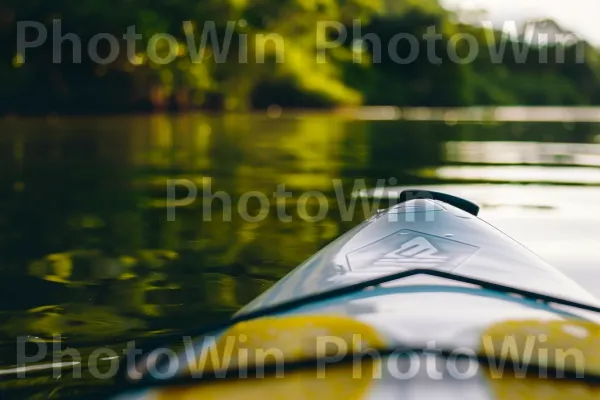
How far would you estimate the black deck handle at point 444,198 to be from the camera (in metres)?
3.48

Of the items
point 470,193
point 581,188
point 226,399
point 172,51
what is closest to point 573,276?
point 226,399

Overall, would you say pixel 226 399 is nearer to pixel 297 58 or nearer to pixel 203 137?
pixel 203 137

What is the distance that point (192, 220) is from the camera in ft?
25.1

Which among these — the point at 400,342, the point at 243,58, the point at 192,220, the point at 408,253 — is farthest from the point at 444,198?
the point at 243,58

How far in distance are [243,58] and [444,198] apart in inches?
1520

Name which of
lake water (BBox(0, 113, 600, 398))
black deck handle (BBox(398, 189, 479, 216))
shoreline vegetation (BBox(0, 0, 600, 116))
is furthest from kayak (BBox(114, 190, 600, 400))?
shoreline vegetation (BBox(0, 0, 600, 116))

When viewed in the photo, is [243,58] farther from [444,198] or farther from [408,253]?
[408,253]

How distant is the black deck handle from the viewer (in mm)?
3482

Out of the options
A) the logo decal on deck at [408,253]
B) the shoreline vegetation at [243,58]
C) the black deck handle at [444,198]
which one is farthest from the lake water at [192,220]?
the shoreline vegetation at [243,58]

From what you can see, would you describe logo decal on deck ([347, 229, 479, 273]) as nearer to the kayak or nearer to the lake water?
the kayak

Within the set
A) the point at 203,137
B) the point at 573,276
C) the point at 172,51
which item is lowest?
the point at 573,276

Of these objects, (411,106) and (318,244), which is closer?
(318,244)

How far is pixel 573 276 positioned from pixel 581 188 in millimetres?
5049

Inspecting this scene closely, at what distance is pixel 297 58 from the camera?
157 feet
